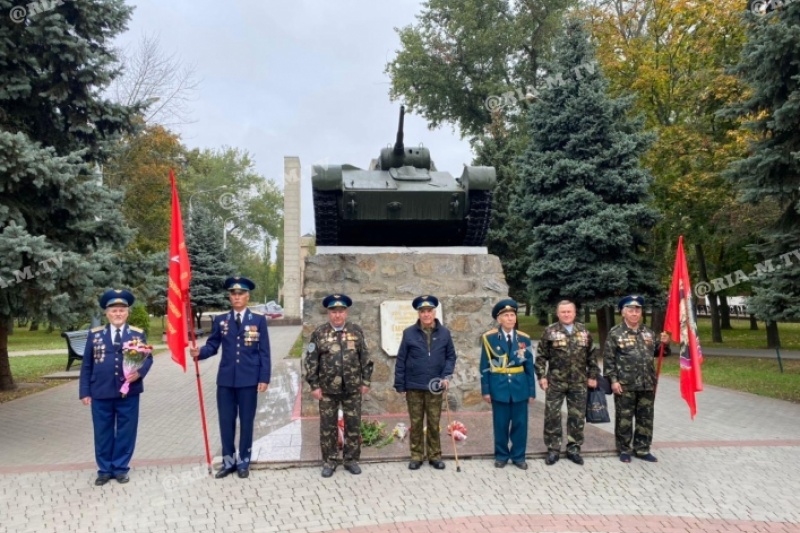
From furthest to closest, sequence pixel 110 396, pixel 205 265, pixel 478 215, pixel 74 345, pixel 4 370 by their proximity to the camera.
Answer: pixel 205 265 → pixel 74 345 → pixel 4 370 → pixel 478 215 → pixel 110 396

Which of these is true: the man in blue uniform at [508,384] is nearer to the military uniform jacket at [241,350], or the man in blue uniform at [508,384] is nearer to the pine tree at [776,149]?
the military uniform jacket at [241,350]

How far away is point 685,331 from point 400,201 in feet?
11.6

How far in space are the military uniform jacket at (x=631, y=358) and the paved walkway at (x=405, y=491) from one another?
730 mm

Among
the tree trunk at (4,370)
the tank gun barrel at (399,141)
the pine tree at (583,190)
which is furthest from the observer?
the pine tree at (583,190)

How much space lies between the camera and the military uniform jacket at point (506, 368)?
550 cm

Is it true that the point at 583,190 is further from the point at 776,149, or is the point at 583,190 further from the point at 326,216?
the point at 326,216

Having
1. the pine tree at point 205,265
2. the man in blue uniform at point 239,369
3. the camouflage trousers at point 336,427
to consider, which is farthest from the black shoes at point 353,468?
the pine tree at point 205,265

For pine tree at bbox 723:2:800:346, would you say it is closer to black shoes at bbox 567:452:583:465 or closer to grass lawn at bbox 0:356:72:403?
black shoes at bbox 567:452:583:465

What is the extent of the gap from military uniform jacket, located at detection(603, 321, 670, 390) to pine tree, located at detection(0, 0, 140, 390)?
5.99m

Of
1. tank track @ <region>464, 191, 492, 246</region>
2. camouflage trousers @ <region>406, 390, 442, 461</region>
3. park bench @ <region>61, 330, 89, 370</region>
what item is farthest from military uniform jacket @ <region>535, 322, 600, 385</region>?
park bench @ <region>61, 330, 89, 370</region>

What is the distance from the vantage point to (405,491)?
16.0ft

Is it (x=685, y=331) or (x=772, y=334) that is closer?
(x=685, y=331)

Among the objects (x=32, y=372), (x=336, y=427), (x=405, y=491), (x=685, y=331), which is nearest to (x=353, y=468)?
(x=336, y=427)

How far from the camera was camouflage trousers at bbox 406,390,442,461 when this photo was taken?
546cm
